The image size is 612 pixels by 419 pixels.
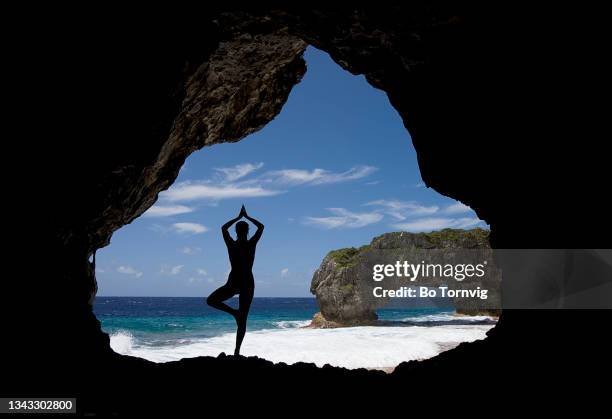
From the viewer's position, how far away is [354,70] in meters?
7.74

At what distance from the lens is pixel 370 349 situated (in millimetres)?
24500

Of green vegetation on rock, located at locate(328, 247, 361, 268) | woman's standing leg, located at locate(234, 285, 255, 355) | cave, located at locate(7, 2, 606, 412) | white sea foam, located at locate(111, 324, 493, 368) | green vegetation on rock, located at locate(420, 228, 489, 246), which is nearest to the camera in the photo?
cave, located at locate(7, 2, 606, 412)

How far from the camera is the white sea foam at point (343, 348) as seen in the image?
883 inches

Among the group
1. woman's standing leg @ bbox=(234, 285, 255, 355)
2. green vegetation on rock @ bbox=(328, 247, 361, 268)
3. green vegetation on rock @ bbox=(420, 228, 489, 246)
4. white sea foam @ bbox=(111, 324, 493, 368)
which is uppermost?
green vegetation on rock @ bbox=(420, 228, 489, 246)

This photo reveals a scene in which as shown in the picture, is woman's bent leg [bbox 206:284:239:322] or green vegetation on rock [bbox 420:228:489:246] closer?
woman's bent leg [bbox 206:284:239:322]

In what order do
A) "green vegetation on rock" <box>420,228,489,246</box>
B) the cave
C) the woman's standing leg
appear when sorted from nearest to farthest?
the cave < the woman's standing leg < "green vegetation on rock" <box>420,228,489,246</box>

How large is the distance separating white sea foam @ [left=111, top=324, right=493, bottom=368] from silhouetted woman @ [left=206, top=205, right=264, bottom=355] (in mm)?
15539

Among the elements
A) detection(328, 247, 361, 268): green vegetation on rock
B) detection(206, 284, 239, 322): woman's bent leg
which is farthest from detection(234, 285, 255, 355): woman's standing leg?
detection(328, 247, 361, 268): green vegetation on rock

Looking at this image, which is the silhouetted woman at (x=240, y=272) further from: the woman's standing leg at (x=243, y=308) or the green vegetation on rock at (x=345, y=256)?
the green vegetation on rock at (x=345, y=256)

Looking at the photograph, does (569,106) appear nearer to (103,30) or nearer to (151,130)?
(151,130)

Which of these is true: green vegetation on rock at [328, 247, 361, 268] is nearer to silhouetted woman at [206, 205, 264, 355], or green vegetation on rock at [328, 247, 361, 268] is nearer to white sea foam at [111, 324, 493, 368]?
white sea foam at [111, 324, 493, 368]

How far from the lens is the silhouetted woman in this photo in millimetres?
7199

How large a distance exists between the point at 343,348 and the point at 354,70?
20611 mm

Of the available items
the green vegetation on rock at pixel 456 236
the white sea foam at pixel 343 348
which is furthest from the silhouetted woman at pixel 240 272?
the green vegetation on rock at pixel 456 236
